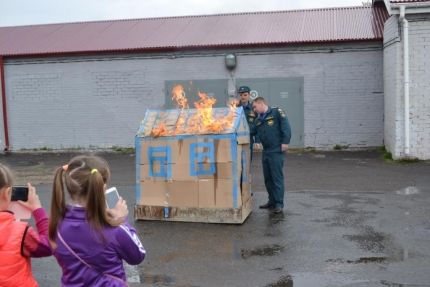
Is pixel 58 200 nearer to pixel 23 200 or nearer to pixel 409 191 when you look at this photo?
pixel 23 200

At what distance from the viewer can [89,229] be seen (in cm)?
260

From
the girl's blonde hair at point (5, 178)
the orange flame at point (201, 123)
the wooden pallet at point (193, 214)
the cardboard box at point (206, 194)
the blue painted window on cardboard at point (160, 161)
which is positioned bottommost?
the wooden pallet at point (193, 214)

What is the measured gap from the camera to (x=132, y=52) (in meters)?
17.1

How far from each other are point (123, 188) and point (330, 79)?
313 inches

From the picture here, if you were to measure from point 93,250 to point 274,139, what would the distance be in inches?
216

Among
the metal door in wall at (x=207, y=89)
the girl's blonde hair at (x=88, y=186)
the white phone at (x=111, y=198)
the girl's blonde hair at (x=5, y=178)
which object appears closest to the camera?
the girl's blonde hair at (x=88, y=186)

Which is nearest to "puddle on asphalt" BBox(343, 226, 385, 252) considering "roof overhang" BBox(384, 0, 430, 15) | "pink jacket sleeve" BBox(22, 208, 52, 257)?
"pink jacket sleeve" BBox(22, 208, 52, 257)

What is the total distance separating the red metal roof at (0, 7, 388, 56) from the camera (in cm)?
1634

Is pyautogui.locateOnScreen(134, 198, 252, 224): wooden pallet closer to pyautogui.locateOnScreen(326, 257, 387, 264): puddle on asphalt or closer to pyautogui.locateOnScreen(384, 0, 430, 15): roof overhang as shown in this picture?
pyautogui.locateOnScreen(326, 257, 387, 264): puddle on asphalt

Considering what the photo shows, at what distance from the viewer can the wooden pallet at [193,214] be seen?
24.0 ft

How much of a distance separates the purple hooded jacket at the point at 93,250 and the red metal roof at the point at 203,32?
13965 mm

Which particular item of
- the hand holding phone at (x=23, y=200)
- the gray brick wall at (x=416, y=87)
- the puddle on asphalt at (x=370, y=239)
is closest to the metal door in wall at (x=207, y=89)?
the gray brick wall at (x=416, y=87)

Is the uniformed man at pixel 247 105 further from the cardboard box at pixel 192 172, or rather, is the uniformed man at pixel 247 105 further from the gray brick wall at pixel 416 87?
the gray brick wall at pixel 416 87

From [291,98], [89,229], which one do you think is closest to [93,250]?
[89,229]
